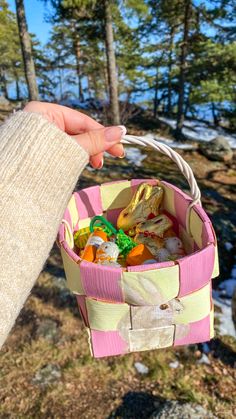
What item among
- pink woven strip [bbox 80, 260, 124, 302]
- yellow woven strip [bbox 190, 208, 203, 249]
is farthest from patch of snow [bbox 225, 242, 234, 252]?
pink woven strip [bbox 80, 260, 124, 302]

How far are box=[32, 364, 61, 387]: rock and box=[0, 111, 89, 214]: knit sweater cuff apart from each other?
2979mm

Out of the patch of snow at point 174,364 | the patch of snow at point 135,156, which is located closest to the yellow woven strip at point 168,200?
the patch of snow at point 174,364

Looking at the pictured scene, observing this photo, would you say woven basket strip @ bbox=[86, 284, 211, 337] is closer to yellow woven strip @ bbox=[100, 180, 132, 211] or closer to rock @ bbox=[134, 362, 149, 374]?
yellow woven strip @ bbox=[100, 180, 132, 211]

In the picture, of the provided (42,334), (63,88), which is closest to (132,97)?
(63,88)

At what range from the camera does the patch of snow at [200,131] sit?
11472 mm

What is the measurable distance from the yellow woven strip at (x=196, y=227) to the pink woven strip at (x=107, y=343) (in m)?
0.47

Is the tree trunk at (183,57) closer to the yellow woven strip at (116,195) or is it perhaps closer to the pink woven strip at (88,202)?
the yellow woven strip at (116,195)

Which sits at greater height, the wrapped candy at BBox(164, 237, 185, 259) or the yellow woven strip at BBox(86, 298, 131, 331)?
the wrapped candy at BBox(164, 237, 185, 259)

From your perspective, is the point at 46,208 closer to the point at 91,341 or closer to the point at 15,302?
the point at 15,302

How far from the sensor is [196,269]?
3.76ft

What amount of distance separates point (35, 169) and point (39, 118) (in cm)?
18

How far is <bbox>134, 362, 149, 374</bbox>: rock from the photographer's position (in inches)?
142

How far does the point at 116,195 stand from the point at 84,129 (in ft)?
1.39

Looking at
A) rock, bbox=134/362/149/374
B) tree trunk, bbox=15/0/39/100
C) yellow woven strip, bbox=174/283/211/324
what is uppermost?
tree trunk, bbox=15/0/39/100
